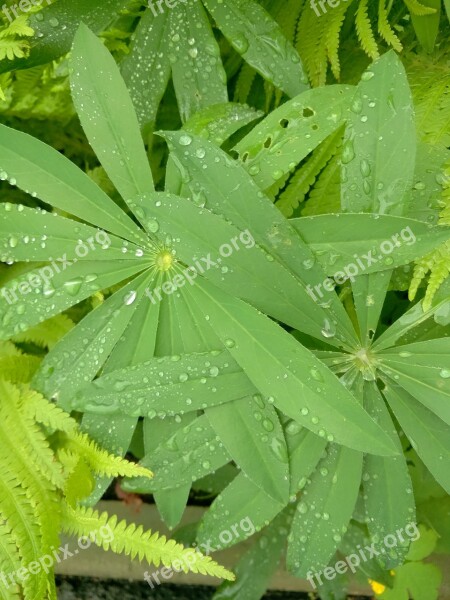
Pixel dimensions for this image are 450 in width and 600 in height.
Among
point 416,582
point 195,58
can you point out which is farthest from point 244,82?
point 416,582

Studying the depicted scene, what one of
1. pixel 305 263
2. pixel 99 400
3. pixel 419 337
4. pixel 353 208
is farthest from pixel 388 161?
pixel 99 400

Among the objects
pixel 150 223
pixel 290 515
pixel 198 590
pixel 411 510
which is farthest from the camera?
pixel 198 590

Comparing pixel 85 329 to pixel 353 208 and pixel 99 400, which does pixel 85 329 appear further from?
pixel 353 208

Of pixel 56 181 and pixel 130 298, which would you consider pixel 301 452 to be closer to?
pixel 130 298

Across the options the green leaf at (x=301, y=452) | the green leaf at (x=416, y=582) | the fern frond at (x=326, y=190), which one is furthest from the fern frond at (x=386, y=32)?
the green leaf at (x=416, y=582)

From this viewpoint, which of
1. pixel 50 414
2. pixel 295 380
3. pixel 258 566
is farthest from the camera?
pixel 258 566

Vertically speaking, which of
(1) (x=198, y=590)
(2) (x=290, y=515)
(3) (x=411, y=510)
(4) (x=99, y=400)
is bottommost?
(1) (x=198, y=590)
